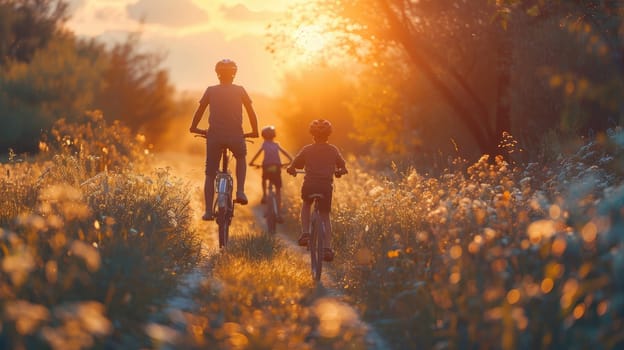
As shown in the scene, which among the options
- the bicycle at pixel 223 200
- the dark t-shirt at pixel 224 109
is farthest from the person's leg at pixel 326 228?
the dark t-shirt at pixel 224 109

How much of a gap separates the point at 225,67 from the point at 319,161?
2483mm

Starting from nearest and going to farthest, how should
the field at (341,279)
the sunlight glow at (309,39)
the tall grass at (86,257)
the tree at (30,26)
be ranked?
the tall grass at (86,257)
the field at (341,279)
the sunlight glow at (309,39)
the tree at (30,26)

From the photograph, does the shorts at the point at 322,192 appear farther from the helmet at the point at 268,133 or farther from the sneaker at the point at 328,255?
the helmet at the point at 268,133

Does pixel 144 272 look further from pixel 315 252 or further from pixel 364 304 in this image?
pixel 315 252

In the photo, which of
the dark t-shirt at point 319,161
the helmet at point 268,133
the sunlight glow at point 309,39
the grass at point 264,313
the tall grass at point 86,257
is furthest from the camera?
the sunlight glow at point 309,39

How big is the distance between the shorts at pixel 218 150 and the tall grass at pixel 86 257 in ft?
2.31

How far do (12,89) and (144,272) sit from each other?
75.9 feet

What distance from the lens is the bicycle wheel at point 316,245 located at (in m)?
9.58

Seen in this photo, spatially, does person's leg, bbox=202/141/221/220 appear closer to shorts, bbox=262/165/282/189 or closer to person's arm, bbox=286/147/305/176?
person's arm, bbox=286/147/305/176

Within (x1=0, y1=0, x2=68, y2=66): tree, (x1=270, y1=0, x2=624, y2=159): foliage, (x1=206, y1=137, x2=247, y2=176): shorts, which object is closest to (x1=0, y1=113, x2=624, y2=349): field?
(x1=206, y1=137, x2=247, y2=176): shorts

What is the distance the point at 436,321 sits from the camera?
6617 millimetres

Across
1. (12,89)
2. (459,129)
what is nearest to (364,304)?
(459,129)

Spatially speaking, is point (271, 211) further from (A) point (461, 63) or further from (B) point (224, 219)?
(A) point (461, 63)

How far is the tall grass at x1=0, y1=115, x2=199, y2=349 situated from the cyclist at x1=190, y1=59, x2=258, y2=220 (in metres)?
0.74
